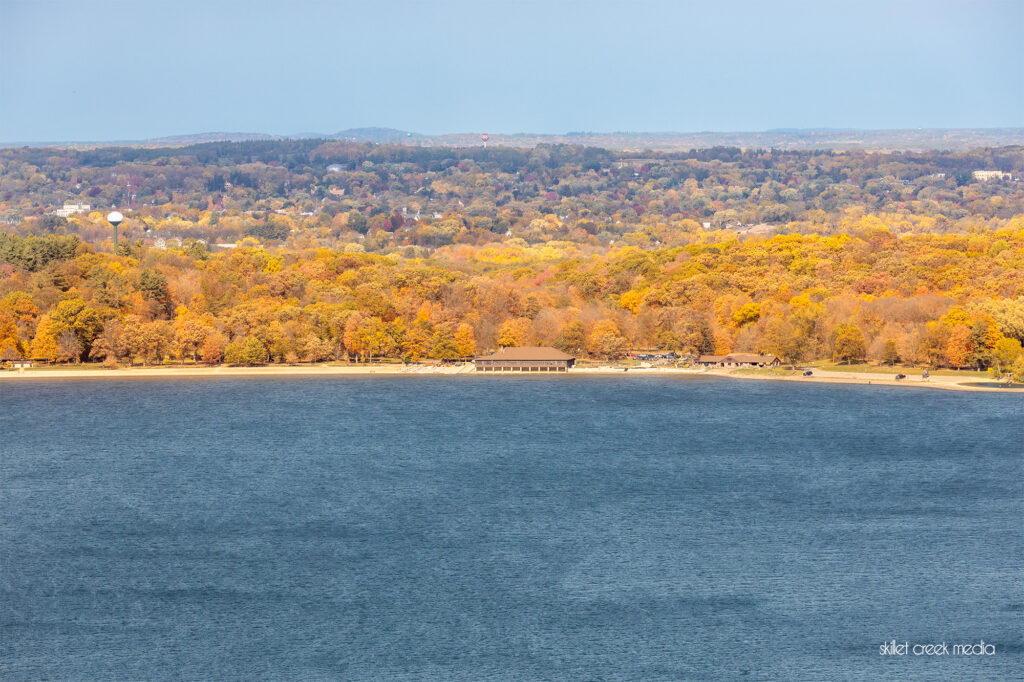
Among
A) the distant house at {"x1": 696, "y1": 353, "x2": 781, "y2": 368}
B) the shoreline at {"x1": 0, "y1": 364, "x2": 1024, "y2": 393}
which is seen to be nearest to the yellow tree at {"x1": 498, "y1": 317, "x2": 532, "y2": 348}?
the shoreline at {"x1": 0, "y1": 364, "x2": 1024, "y2": 393}

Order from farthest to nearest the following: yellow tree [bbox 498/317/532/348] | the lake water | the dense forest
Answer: yellow tree [bbox 498/317/532/348], the dense forest, the lake water

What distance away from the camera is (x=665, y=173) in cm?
17612

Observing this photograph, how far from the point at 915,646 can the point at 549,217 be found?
117649mm

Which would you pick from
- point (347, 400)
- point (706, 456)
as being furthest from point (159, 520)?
point (347, 400)

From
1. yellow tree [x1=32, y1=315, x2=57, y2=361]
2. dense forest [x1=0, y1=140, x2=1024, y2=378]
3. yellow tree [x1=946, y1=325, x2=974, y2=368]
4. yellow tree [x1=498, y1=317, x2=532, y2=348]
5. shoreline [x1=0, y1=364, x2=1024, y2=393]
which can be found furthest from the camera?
yellow tree [x1=498, y1=317, x2=532, y2=348]

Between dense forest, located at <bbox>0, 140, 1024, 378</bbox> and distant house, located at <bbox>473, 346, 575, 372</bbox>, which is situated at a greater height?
dense forest, located at <bbox>0, 140, 1024, 378</bbox>

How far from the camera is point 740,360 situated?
5756cm

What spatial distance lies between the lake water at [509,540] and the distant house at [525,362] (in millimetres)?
10425

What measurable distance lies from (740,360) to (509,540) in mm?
31477

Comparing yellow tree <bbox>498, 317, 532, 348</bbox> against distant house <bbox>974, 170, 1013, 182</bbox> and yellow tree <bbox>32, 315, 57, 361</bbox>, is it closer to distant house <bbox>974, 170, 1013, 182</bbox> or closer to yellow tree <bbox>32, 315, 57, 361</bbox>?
yellow tree <bbox>32, 315, 57, 361</bbox>

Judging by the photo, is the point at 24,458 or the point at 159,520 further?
the point at 24,458

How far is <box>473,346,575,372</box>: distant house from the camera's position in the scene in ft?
188

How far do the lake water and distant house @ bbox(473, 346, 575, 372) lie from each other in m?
10.4

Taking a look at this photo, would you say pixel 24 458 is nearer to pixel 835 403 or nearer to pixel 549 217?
pixel 835 403
